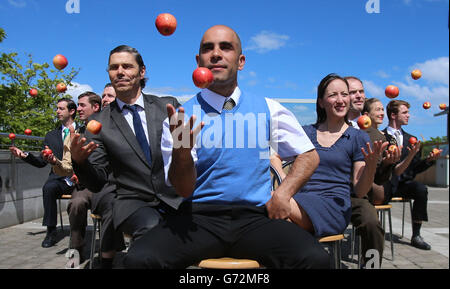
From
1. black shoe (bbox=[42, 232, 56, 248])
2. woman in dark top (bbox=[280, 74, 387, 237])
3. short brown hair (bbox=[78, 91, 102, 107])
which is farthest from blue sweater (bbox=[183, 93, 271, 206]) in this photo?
black shoe (bbox=[42, 232, 56, 248])

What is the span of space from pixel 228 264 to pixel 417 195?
5054 mm

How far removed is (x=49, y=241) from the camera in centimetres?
600

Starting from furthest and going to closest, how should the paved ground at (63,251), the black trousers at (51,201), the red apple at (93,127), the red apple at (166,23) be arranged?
the black trousers at (51,201), the paved ground at (63,251), the red apple at (93,127), the red apple at (166,23)

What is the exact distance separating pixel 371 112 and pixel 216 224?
3.47 metres

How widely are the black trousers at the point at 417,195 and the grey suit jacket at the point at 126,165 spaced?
15.3 feet

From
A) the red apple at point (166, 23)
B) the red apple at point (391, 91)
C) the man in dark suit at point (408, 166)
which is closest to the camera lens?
the red apple at point (166, 23)

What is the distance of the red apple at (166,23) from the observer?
2604 mm

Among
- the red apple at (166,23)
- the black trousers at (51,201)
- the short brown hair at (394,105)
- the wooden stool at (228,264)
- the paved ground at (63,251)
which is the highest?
the red apple at (166,23)

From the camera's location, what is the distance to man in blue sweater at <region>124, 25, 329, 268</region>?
2180mm

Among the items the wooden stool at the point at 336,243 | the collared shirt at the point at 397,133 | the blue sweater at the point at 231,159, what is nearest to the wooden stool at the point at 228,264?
the blue sweater at the point at 231,159

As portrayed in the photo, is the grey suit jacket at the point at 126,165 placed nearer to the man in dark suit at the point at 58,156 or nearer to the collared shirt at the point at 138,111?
the collared shirt at the point at 138,111

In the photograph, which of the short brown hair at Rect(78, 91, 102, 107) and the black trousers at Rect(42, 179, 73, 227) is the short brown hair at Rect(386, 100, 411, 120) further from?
the black trousers at Rect(42, 179, 73, 227)
